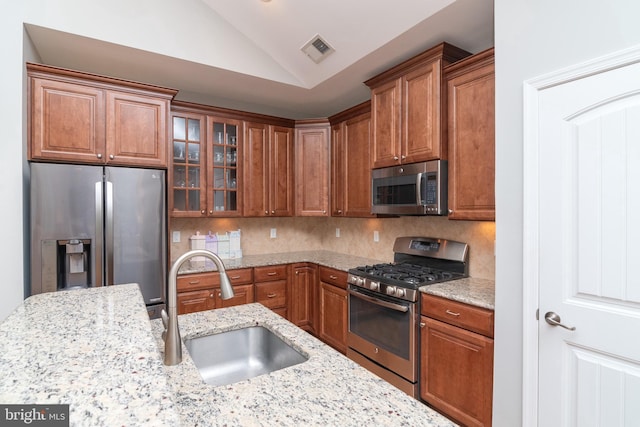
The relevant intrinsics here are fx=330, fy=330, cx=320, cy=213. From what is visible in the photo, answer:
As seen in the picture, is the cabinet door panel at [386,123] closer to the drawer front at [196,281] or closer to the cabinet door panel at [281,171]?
the cabinet door panel at [281,171]

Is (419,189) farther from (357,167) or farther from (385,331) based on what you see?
(385,331)

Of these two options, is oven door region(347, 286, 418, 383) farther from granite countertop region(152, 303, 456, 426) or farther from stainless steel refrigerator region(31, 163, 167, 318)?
stainless steel refrigerator region(31, 163, 167, 318)

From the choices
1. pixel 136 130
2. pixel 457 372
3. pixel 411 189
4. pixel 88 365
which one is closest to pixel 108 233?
pixel 136 130

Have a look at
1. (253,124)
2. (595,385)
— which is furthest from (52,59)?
(595,385)

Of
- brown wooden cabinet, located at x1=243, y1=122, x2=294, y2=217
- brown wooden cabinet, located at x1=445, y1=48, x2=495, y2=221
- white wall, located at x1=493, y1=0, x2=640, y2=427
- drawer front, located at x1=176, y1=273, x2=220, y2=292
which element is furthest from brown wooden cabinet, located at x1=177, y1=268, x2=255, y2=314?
white wall, located at x1=493, y1=0, x2=640, y2=427

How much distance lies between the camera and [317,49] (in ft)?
9.63

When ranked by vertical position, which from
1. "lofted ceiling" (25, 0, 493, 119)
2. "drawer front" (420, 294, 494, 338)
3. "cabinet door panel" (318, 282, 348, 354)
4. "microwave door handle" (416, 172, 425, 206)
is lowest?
Answer: "cabinet door panel" (318, 282, 348, 354)

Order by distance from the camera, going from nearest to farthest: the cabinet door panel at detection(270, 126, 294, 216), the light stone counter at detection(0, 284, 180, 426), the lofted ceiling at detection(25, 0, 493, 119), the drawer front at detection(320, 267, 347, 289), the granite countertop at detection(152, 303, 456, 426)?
1. the light stone counter at detection(0, 284, 180, 426)
2. the granite countertop at detection(152, 303, 456, 426)
3. the lofted ceiling at detection(25, 0, 493, 119)
4. the drawer front at detection(320, 267, 347, 289)
5. the cabinet door panel at detection(270, 126, 294, 216)

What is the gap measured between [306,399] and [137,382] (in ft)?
1.63

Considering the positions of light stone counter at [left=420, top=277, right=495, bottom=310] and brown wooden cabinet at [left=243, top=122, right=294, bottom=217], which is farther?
brown wooden cabinet at [left=243, top=122, right=294, bottom=217]

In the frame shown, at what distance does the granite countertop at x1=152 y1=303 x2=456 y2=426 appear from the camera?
0.85m

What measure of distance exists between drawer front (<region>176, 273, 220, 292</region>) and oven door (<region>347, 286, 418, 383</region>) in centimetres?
131

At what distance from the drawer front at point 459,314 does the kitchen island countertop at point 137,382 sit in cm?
119

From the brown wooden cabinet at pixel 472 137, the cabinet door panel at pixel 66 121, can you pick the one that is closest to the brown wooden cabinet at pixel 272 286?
the cabinet door panel at pixel 66 121
